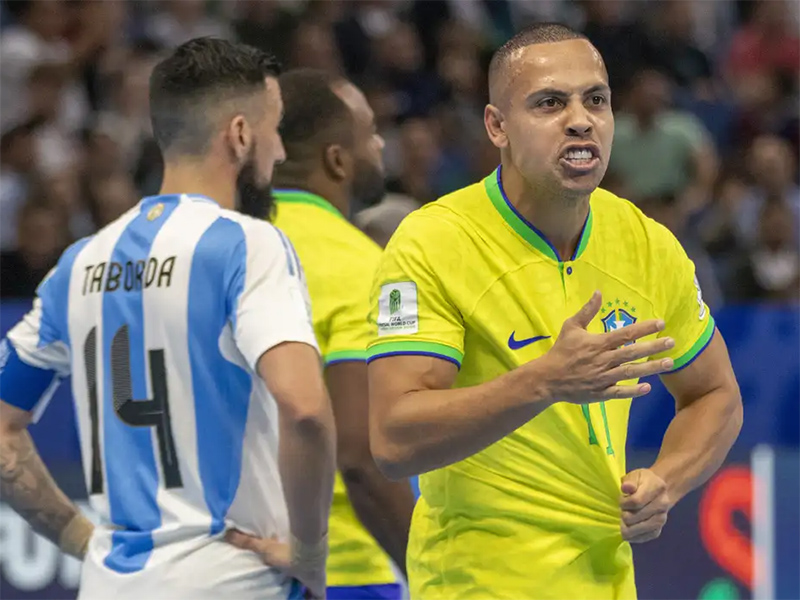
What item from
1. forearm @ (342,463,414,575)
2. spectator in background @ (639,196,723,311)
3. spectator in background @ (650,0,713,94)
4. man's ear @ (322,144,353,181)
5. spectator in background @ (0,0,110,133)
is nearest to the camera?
forearm @ (342,463,414,575)

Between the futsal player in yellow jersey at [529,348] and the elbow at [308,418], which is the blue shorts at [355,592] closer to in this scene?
the futsal player in yellow jersey at [529,348]

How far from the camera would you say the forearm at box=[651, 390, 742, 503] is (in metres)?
3.35

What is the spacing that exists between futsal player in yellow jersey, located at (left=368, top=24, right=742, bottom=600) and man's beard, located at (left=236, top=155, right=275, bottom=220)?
0.54m

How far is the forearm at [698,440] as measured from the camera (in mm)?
3352

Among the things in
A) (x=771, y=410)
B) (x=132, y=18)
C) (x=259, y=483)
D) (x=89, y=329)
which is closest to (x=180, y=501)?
(x=259, y=483)

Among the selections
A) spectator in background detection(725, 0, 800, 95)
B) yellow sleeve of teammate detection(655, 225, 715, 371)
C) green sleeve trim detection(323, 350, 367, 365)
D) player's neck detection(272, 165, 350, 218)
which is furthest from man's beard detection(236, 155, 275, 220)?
spectator in background detection(725, 0, 800, 95)

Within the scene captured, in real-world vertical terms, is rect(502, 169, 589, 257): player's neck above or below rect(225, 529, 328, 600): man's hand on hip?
above

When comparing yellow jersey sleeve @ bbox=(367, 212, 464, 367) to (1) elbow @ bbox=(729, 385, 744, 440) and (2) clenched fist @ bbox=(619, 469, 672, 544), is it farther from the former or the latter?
(1) elbow @ bbox=(729, 385, 744, 440)

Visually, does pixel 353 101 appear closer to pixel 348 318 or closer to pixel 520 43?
pixel 348 318

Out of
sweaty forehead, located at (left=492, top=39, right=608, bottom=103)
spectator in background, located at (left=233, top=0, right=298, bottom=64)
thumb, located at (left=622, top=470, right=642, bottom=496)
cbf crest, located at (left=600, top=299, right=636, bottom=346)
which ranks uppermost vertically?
spectator in background, located at (left=233, top=0, right=298, bottom=64)

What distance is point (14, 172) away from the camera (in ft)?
30.4

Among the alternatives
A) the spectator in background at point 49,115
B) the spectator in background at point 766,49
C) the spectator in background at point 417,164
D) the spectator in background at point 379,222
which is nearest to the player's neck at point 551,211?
the spectator in background at point 379,222

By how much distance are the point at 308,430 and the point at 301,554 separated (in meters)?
0.34

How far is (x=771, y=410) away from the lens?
283 inches
